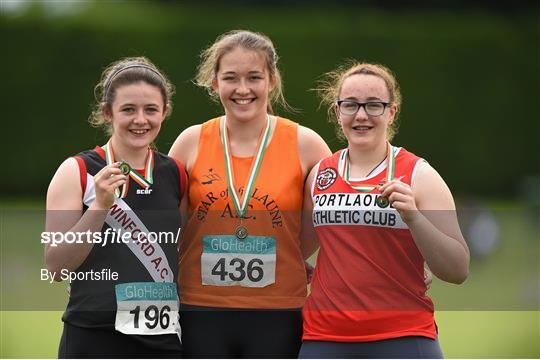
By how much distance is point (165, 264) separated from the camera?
4.02 m

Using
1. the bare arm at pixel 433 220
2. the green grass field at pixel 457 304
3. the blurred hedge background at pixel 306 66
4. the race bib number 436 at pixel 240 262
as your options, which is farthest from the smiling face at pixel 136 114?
the blurred hedge background at pixel 306 66

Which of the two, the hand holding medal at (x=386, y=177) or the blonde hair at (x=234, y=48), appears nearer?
the hand holding medal at (x=386, y=177)

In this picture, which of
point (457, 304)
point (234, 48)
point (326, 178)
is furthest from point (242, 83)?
point (457, 304)

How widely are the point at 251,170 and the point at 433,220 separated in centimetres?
89

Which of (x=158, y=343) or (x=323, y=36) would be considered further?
(x=323, y=36)

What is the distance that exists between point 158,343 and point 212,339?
264mm

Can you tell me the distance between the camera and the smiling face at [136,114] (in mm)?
4039

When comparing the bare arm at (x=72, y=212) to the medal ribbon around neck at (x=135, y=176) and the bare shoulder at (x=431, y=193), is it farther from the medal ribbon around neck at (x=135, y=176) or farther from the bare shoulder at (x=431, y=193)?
the bare shoulder at (x=431, y=193)

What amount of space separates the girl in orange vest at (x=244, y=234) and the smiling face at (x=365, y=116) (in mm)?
391

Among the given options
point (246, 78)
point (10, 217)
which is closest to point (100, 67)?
point (10, 217)

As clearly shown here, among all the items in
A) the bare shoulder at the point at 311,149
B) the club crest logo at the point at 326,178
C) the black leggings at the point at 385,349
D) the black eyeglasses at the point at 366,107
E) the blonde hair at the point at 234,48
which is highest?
the blonde hair at the point at 234,48

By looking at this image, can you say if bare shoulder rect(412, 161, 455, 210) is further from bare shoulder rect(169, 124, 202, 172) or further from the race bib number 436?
bare shoulder rect(169, 124, 202, 172)

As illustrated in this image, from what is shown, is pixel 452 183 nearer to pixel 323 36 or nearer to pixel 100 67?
pixel 323 36

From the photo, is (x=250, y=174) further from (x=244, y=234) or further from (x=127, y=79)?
(x=127, y=79)
